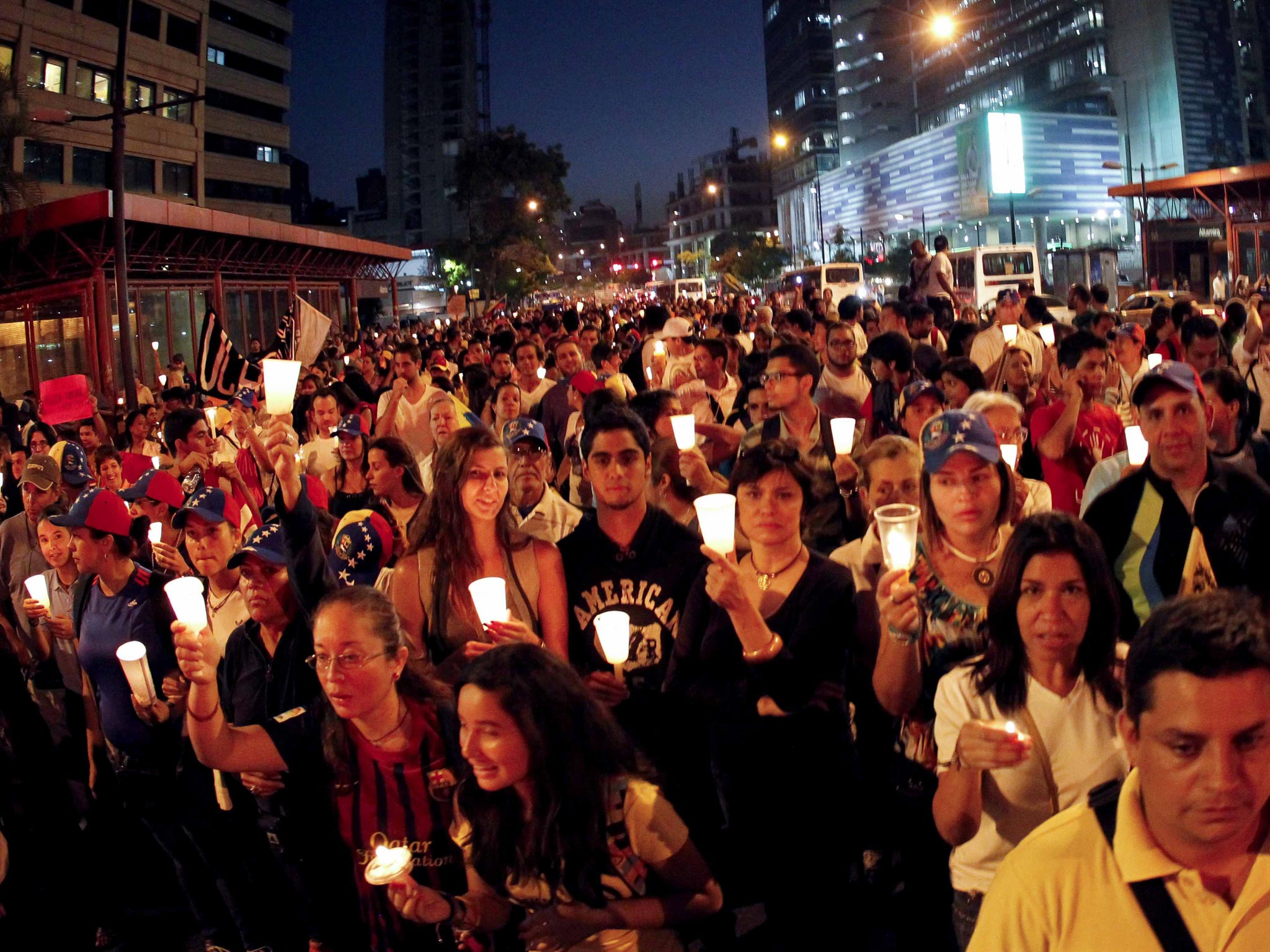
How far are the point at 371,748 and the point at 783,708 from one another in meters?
1.28

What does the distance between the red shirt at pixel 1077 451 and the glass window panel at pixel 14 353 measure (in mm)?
24623

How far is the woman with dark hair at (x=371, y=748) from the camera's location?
11.1 feet

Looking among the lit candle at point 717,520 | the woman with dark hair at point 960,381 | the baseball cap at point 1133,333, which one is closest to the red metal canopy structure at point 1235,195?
the baseball cap at point 1133,333

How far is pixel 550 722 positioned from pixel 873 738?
2029mm

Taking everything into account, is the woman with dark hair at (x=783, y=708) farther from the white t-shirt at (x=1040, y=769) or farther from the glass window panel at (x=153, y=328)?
the glass window panel at (x=153, y=328)

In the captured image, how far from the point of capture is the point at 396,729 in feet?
11.5

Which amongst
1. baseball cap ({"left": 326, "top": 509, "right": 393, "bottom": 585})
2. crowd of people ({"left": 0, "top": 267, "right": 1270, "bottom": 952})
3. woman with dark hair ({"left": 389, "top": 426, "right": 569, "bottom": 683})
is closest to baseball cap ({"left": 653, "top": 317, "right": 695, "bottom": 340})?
crowd of people ({"left": 0, "top": 267, "right": 1270, "bottom": 952})

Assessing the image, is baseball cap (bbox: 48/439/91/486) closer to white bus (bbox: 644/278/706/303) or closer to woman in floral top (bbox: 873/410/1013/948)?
woman in floral top (bbox: 873/410/1013/948)

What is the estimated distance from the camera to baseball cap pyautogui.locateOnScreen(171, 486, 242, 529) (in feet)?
16.0

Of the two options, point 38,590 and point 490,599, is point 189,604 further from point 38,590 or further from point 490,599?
point 38,590

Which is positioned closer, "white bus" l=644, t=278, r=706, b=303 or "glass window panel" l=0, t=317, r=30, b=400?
"glass window panel" l=0, t=317, r=30, b=400

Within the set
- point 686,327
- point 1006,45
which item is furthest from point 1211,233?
point 686,327

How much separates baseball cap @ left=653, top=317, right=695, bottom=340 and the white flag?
3.28m

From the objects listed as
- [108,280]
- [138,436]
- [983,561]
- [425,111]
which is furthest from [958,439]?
[425,111]
